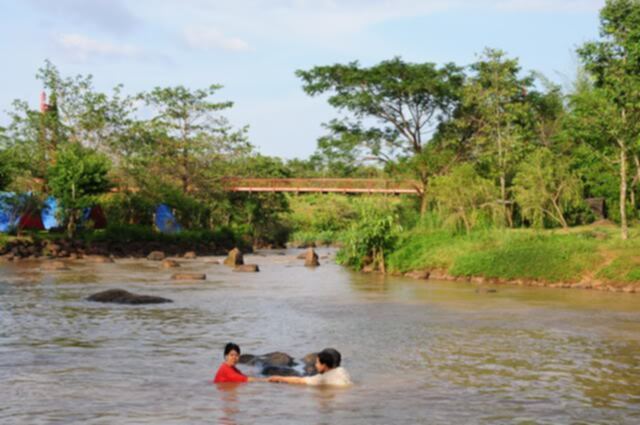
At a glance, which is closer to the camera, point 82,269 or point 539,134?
point 82,269

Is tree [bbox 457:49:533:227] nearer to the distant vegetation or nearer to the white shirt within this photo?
the distant vegetation

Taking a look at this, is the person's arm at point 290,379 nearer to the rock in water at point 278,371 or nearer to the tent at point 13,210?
the rock in water at point 278,371

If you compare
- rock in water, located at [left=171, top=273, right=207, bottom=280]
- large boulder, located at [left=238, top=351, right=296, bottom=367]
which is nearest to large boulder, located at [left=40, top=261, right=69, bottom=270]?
rock in water, located at [left=171, top=273, right=207, bottom=280]

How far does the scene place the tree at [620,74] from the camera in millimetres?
29000

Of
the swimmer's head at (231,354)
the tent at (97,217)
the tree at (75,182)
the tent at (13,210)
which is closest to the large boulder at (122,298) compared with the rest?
the swimmer's head at (231,354)

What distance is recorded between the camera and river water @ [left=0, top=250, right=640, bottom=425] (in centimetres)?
1097

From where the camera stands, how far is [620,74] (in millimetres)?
29391

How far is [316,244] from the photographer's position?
68750 mm

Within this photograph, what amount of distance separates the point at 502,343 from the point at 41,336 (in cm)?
908

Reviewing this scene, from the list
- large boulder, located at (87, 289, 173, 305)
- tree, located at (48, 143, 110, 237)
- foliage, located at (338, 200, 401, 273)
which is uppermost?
tree, located at (48, 143, 110, 237)

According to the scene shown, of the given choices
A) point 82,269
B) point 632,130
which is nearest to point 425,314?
point 632,130

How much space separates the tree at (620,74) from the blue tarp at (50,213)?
29.9 meters

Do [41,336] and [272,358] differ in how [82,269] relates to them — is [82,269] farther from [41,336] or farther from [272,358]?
[272,358]

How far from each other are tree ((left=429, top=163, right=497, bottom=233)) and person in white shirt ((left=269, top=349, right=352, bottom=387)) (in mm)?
21422
